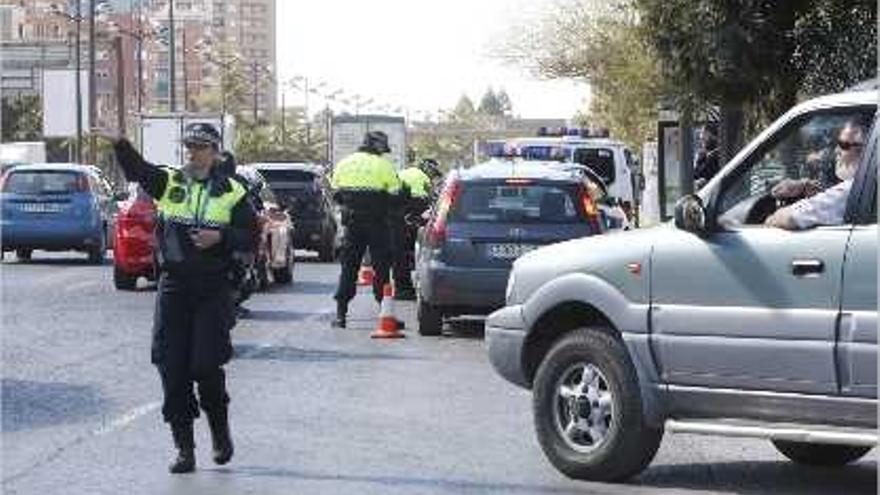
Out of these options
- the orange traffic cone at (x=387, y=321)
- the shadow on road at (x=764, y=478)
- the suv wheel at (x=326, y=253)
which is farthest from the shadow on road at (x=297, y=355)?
the suv wheel at (x=326, y=253)

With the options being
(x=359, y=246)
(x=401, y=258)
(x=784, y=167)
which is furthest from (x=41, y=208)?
(x=784, y=167)

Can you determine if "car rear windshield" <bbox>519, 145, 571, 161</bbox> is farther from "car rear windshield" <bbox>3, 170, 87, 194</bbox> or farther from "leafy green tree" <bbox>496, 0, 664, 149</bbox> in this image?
"leafy green tree" <bbox>496, 0, 664, 149</bbox>

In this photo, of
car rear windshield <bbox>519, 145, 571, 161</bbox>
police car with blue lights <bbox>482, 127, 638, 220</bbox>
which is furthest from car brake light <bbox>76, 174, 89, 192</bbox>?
car rear windshield <bbox>519, 145, 571, 161</bbox>

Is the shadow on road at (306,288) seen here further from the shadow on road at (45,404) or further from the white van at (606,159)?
the shadow on road at (45,404)

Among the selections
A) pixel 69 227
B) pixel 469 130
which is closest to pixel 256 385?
pixel 69 227

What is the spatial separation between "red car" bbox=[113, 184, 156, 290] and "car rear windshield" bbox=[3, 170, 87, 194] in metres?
7.13

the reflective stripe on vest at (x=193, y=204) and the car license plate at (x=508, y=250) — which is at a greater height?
the reflective stripe on vest at (x=193, y=204)

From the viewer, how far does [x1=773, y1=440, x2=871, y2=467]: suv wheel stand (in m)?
9.95

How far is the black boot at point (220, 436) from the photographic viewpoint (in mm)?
9617

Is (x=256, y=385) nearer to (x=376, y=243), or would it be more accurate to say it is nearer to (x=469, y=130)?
(x=376, y=243)

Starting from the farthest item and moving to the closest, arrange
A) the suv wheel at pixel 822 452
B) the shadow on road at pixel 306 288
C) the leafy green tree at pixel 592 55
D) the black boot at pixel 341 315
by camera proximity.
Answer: the leafy green tree at pixel 592 55 < the shadow on road at pixel 306 288 < the black boot at pixel 341 315 < the suv wheel at pixel 822 452

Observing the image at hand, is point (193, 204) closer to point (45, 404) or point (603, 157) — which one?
point (45, 404)

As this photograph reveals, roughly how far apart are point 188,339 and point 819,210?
126 inches

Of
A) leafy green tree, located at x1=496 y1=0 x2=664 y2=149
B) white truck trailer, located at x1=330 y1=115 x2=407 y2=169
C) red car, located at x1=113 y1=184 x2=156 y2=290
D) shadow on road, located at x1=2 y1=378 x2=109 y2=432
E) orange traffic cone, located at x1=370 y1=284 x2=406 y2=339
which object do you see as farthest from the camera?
leafy green tree, located at x1=496 y1=0 x2=664 y2=149
